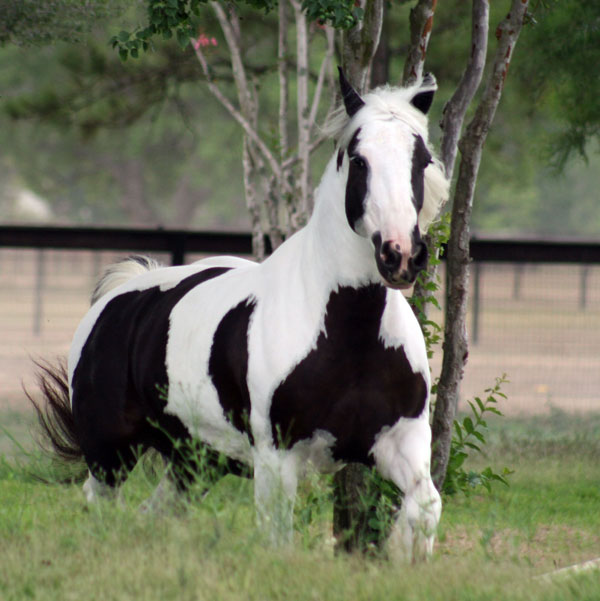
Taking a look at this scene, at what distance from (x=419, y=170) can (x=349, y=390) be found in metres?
0.93

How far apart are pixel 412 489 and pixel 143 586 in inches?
46.2

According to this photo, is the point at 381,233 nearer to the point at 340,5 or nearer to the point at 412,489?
the point at 412,489

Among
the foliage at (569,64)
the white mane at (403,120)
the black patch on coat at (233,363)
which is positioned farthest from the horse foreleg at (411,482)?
the foliage at (569,64)

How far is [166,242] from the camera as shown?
906cm

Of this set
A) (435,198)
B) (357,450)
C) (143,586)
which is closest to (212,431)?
(357,450)

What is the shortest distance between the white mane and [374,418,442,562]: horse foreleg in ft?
2.78

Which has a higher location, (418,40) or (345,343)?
(418,40)

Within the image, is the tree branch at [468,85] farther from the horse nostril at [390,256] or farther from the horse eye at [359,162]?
the horse nostril at [390,256]

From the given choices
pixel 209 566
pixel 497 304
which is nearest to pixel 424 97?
pixel 209 566

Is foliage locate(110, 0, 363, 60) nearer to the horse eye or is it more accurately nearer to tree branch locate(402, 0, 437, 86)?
tree branch locate(402, 0, 437, 86)

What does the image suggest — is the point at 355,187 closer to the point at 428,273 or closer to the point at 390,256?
the point at 390,256

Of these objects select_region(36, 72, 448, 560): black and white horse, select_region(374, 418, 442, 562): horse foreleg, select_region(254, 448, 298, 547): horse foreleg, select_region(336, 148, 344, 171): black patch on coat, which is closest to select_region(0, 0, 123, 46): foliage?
select_region(36, 72, 448, 560): black and white horse

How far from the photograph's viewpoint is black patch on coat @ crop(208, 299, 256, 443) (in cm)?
428

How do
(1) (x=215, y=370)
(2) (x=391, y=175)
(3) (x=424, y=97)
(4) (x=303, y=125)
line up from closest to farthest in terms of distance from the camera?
(2) (x=391, y=175) → (3) (x=424, y=97) → (1) (x=215, y=370) → (4) (x=303, y=125)
